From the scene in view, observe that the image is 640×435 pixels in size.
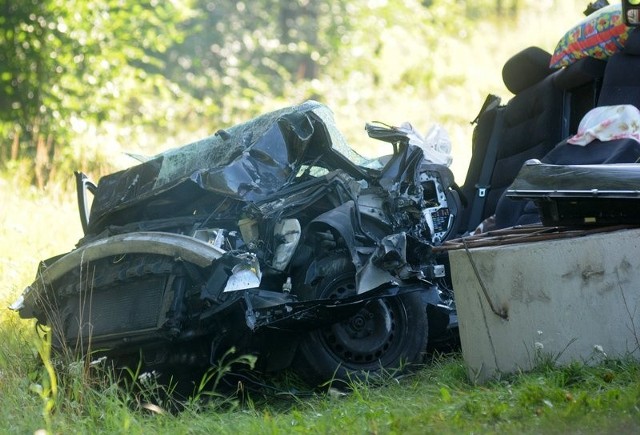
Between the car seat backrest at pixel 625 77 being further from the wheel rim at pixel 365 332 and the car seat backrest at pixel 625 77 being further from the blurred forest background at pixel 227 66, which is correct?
the blurred forest background at pixel 227 66

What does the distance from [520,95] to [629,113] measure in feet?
6.70

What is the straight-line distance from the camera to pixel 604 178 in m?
5.85

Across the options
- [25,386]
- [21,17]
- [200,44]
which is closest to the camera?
[25,386]

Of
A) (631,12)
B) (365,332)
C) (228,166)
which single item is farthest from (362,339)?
(631,12)

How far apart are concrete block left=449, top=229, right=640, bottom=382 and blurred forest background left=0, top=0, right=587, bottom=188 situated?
361 inches

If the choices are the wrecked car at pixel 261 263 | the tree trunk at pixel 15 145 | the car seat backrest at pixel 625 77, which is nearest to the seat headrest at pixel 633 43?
the car seat backrest at pixel 625 77

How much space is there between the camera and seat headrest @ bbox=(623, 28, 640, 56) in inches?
323

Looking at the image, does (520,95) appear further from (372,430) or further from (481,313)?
(372,430)

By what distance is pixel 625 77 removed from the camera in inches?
323

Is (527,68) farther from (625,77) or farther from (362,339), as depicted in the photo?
(362,339)

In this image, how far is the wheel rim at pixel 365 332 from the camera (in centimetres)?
684

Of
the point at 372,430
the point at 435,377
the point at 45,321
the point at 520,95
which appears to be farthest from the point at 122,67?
the point at 372,430

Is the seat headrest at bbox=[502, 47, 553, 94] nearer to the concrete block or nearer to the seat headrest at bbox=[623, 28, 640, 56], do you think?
the seat headrest at bbox=[623, 28, 640, 56]

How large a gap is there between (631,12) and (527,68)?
7.13ft
